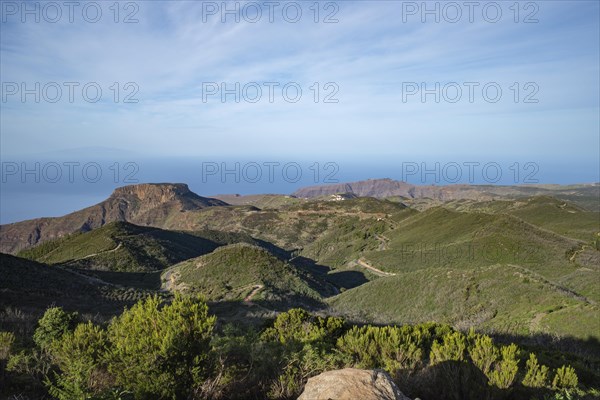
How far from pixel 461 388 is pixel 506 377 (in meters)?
0.95

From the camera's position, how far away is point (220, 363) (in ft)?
24.4

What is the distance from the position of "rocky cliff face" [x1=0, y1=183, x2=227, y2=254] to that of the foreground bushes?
128 m

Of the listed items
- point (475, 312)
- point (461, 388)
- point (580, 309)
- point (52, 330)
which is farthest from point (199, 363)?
point (475, 312)

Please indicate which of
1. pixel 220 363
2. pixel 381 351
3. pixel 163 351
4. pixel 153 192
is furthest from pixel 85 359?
pixel 153 192

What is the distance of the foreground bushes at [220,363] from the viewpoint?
6.40 m

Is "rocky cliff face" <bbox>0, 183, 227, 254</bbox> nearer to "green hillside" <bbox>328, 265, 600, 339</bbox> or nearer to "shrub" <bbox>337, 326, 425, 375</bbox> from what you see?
"green hillside" <bbox>328, 265, 600, 339</bbox>

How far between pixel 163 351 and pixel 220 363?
1531 mm

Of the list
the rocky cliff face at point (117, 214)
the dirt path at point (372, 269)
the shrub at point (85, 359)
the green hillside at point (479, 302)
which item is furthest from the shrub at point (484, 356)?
the rocky cliff face at point (117, 214)

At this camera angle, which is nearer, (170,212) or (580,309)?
(580,309)

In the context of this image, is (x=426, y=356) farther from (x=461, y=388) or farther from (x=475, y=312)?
(x=475, y=312)

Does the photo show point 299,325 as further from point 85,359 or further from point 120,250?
point 120,250

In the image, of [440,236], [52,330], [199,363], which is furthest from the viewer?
[440,236]

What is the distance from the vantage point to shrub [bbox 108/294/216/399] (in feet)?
20.7

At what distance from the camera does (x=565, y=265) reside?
1561 inches
